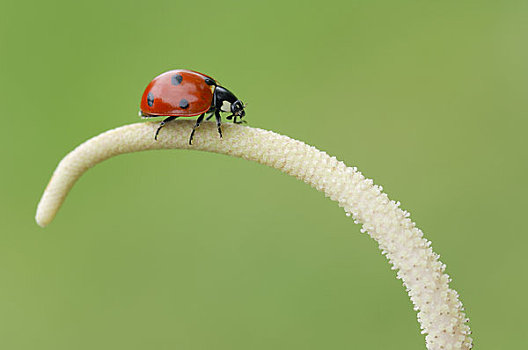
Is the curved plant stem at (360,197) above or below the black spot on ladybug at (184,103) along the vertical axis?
below

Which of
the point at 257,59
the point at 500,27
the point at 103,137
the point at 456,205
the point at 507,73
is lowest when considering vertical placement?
the point at 103,137

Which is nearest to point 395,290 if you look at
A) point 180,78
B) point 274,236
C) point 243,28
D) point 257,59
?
point 274,236

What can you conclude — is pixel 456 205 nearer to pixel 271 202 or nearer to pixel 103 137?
pixel 271 202

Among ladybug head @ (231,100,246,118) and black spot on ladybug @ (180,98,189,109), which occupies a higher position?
ladybug head @ (231,100,246,118)

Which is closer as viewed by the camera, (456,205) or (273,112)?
(456,205)

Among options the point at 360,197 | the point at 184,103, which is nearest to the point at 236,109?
the point at 184,103

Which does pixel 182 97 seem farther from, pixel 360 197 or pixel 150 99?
pixel 360 197

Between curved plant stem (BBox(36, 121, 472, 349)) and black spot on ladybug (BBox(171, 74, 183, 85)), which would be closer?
curved plant stem (BBox(36, 121, 472, 349))

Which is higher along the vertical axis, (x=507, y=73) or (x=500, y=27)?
(x=500, y=27)
